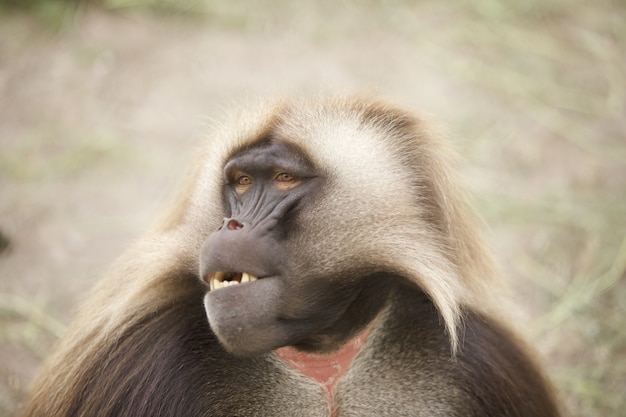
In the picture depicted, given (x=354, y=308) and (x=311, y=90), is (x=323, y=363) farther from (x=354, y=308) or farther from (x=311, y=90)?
(x=311, y=90)

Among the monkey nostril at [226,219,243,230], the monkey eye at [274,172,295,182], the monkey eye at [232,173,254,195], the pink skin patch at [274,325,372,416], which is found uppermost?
the monkey eye at [274,172,295,182]

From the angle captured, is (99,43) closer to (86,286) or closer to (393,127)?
(86,286)

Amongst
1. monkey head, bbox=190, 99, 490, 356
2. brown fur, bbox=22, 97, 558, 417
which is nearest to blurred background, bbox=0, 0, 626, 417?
brown fur, bbox=22, 97, 558, 417

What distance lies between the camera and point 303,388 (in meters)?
2.50

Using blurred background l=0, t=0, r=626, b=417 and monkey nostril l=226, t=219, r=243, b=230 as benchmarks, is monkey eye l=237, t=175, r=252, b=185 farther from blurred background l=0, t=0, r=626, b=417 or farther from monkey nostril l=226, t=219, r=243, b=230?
blurred background l=0, t=0, r=626, b=417

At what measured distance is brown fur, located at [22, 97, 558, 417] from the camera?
2.34m

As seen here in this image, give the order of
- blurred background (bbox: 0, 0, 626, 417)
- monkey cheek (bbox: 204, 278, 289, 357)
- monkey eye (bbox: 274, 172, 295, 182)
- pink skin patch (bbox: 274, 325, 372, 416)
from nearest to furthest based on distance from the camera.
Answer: monkey cheek (bbox: 204, 278, 289, 357)
monkey eye (bbox: 274, 172, 295, 182)
pink skin patch (bbox: 274, 325, 372, 416)
blurred background (bbox: 0, 0, 626, 417)

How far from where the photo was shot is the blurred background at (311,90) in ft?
13.8

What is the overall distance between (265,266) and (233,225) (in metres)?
0.15

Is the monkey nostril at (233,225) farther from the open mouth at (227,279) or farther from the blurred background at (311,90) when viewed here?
the blurred background at (311,90)

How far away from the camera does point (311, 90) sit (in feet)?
11.9

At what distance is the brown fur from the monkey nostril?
19 centimetres

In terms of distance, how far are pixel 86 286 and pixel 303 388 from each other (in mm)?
2109

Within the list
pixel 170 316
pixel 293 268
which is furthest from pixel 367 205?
pixel 170 316
